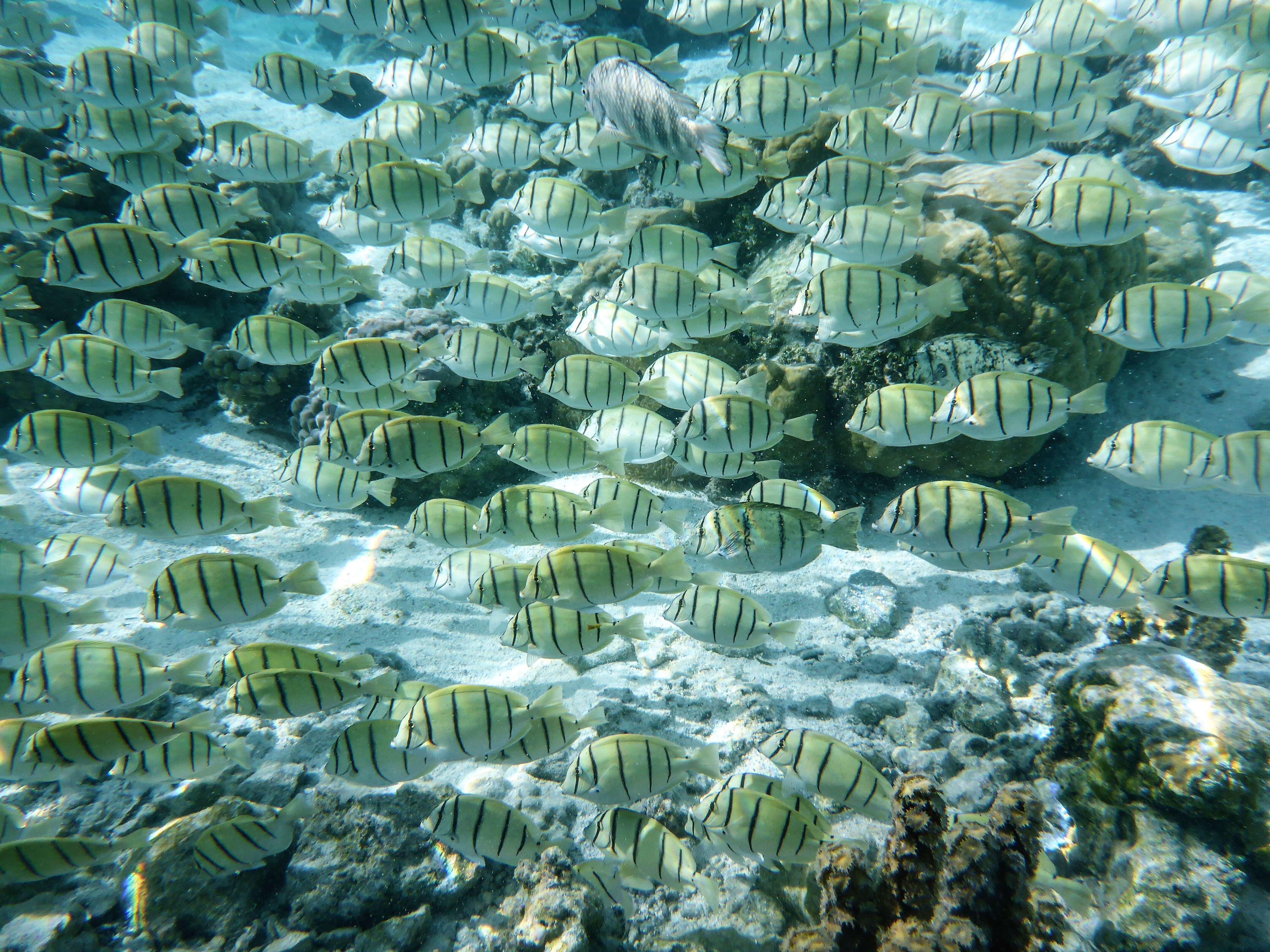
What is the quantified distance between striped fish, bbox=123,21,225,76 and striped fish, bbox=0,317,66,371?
3.64 metres

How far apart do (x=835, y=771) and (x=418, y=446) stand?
Answer: 287 centimetres

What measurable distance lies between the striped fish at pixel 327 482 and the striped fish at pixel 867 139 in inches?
183

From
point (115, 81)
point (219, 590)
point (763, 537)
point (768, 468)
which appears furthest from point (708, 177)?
point (115, 81)

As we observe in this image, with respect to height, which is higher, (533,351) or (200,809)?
(533,351)

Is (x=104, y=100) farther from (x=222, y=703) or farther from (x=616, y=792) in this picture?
(x=616, y=792)

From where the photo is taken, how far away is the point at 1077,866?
2939mm

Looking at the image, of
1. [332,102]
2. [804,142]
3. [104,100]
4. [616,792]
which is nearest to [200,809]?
[616,792]

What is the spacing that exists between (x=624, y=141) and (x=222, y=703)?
493 centimetres

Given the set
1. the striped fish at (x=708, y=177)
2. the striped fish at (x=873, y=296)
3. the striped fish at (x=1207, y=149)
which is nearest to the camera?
the striped fish at (x=873, y=296)

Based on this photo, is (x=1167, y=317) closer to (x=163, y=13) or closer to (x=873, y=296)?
(x=873, y=296)

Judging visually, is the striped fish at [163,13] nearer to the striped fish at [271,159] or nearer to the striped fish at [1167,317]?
the striped fish at [271,159]

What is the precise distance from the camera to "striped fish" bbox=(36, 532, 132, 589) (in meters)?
3.96

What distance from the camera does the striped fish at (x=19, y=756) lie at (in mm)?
2686

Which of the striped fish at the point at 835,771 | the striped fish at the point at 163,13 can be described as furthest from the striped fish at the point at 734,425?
the striped fish at the point at 163,13
